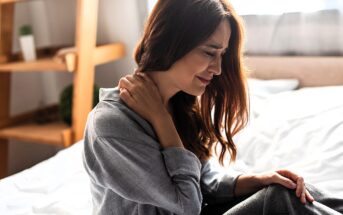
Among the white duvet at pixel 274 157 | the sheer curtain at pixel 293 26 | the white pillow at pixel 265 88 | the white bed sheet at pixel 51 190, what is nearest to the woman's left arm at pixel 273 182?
the white duvet at pixel 274 157

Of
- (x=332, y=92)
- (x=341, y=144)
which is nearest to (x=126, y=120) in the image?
(x=341, y=144)

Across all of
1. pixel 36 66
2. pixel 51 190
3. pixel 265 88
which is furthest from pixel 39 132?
pixel 265 88

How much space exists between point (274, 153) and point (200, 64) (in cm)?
51

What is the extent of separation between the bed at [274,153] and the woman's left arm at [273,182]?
0.66 feet

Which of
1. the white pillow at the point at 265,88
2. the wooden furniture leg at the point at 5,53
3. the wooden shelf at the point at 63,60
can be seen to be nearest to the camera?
the white pillow at the point at 265,88

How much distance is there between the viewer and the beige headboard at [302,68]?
5.09 ft

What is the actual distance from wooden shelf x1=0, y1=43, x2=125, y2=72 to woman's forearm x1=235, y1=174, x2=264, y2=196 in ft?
3.27

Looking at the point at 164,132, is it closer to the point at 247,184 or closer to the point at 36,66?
the point at 247,184

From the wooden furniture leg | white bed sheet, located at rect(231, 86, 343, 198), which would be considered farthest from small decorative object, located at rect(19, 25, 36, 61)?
white bed sheet, located at rect(231, 86, 343, 198)

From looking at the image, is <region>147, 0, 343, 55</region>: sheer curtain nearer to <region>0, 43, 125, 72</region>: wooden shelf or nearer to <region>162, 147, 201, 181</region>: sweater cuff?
<region>0, 43, 125, 72</region>: wooden shelf

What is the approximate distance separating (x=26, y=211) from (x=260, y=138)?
725 mm

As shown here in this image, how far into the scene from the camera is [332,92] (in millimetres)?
1361

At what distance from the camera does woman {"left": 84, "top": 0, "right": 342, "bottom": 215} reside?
2.56 feet

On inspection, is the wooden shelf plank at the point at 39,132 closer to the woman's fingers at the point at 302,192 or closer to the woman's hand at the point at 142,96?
the woman's hand at the point at 142,96
